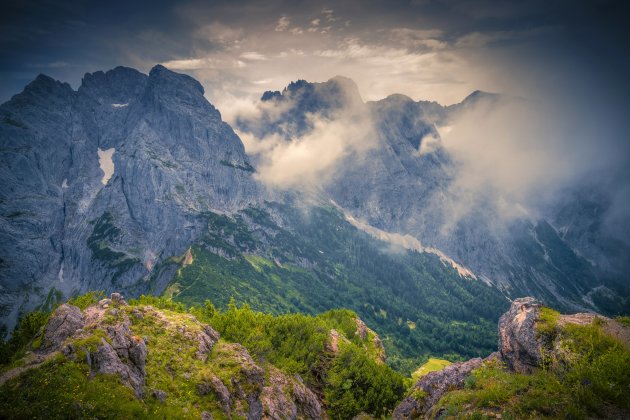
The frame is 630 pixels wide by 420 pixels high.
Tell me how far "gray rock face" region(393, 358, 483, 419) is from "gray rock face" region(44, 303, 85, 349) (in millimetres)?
39014

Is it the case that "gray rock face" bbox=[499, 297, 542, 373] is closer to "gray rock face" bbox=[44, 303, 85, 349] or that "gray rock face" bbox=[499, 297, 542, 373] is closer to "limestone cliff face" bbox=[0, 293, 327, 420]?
"limestone cliff face" bbox=[0, 293, 327, 420]

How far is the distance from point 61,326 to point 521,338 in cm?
4962

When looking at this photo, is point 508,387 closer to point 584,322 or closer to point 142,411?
point 584,322

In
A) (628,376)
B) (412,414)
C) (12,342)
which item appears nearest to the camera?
(628,376)

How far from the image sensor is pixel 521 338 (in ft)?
116

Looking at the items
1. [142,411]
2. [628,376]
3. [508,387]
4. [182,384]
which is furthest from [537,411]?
[182,384]

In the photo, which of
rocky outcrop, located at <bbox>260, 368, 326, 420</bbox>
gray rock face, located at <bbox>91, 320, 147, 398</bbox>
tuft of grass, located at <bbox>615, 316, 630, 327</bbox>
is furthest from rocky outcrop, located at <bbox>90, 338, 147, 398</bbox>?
Answer: tuft of grass, located at <bbox>615, 316, 630, 327</bbox>

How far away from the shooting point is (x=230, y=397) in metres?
42.3

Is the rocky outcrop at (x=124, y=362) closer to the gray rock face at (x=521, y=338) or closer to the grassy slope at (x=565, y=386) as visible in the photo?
the grassy slope at (x=565, y=386)

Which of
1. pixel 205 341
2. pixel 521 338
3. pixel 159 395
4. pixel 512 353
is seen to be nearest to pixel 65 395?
pixel 159 395

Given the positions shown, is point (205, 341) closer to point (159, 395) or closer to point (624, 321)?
Result: point (159, 395)

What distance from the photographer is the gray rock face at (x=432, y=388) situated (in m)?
37.1

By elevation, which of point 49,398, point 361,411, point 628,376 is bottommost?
point 361,411

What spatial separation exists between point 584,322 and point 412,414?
20381 mm
